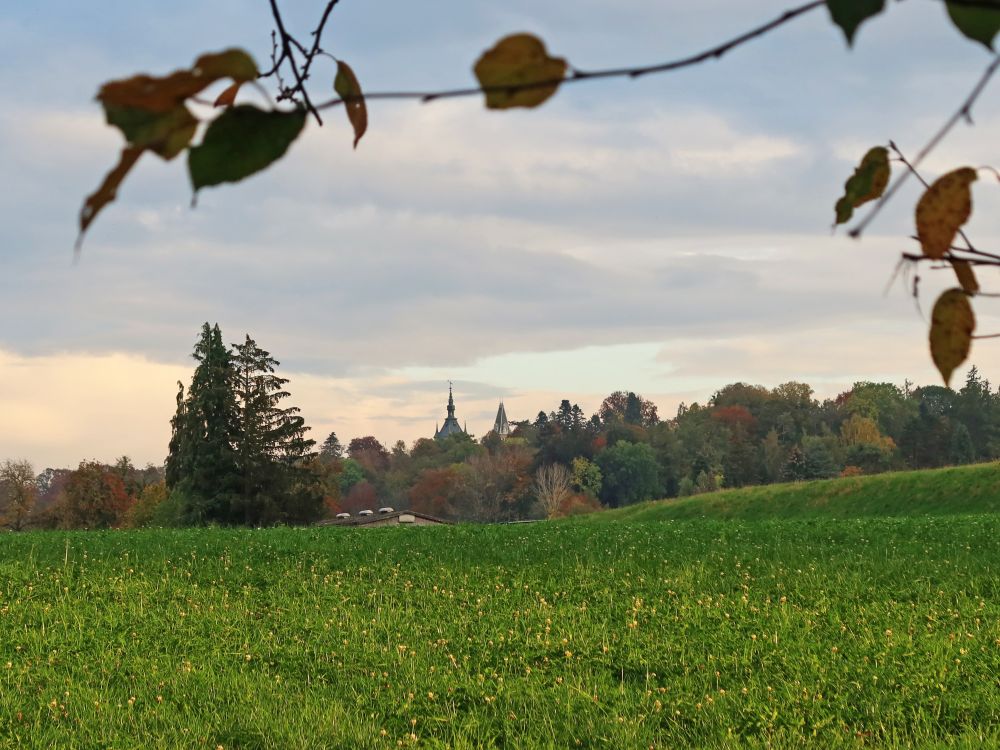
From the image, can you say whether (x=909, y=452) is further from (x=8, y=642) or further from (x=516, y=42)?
(x=516, y=42)

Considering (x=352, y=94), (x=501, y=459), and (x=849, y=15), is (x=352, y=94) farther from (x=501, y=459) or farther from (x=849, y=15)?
(x=501, y=459)

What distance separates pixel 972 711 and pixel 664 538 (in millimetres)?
9920

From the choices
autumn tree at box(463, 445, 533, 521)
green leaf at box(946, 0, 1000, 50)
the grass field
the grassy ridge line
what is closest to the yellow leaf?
green leaf at box(946, 0, 1000, 50)

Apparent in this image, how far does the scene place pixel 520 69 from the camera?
638mm

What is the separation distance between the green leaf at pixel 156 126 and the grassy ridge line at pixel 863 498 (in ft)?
89.6

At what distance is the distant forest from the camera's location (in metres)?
33.3

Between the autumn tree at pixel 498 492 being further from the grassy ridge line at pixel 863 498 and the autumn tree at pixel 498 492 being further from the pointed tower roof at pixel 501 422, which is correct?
the pointed tower roof at pixel 501 422

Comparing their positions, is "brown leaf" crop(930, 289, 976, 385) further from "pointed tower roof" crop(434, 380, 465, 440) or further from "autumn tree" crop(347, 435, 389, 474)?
"pointed tower roof" crop(434, 380, 465, 440)

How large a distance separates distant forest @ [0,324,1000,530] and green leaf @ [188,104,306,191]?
33.0 m

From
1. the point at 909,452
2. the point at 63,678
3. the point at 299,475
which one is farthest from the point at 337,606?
the point at 909,452

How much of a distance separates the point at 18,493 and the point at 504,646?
163 feet

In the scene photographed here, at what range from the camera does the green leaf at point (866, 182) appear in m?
0.91

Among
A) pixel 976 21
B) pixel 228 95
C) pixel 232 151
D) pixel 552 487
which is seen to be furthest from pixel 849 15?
pixel 552 487

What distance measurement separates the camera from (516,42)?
2.10 feet
